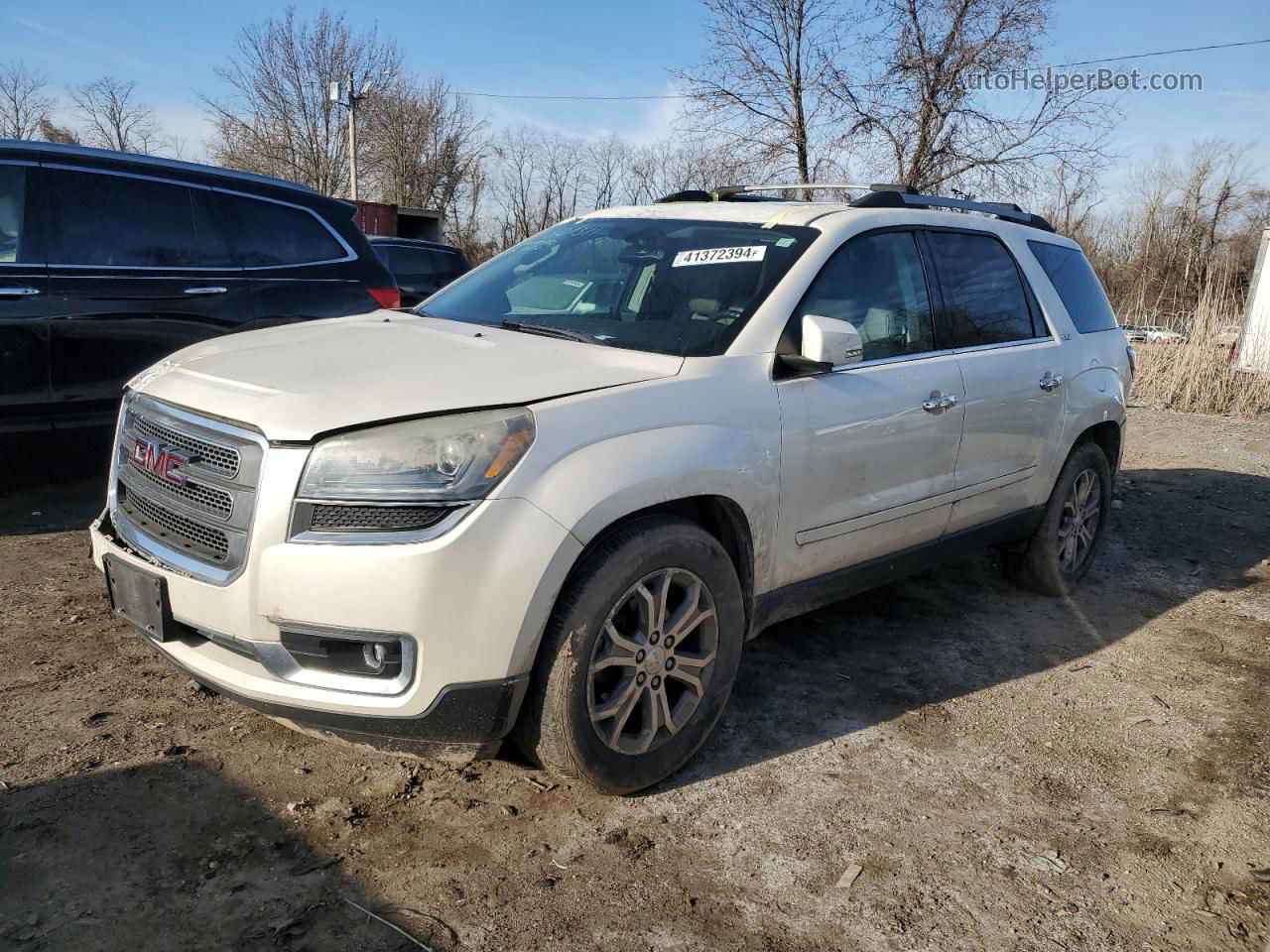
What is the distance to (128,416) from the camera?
9.80 feet

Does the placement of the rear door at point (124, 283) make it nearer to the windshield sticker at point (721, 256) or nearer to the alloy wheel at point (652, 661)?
the windshield sticker at point (721, 256)

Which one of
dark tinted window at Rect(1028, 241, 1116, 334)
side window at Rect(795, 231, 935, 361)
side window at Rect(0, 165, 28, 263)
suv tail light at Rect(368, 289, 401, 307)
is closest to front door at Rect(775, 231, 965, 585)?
side window at Rect(795, 231, 935, 361)

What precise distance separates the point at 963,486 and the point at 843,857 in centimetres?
185

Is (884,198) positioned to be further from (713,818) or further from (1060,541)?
(713,818)

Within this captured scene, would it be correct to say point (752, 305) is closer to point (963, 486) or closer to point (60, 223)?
point (963, 486)

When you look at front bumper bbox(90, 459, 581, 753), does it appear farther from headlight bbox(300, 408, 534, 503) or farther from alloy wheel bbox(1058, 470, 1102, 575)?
alloy wheel bbox(1058, 470, 1102, 575)

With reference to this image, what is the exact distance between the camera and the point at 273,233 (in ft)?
18.3

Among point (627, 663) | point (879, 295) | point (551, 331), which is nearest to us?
point (627, 663)

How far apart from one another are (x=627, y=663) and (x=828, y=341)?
3.99 ft

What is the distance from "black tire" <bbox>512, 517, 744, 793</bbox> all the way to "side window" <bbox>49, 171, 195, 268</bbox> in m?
3.74

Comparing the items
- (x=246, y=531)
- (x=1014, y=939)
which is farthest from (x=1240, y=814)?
(x=246, y=531)

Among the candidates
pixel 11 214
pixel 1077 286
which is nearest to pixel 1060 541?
pixel 1077 286

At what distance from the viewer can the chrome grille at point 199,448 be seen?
8.16ft

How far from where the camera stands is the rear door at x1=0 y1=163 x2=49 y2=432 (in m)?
4.60
